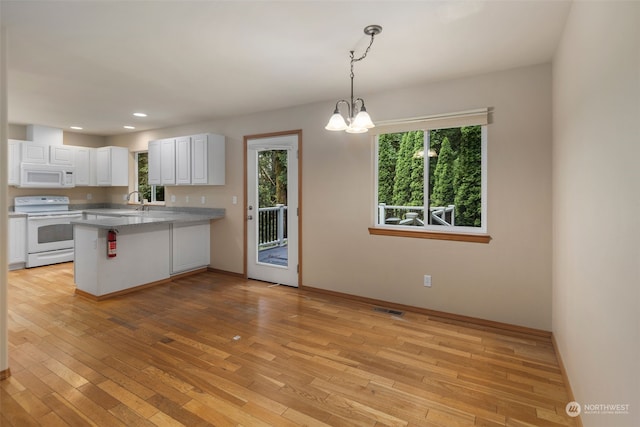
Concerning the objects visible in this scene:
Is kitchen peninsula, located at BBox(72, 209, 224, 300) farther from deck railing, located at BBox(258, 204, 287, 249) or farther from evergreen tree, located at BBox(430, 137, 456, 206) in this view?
evergreen tree, located at BBox(430, 137, 456, 206)

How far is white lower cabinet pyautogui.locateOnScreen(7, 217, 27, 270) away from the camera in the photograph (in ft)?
Answer: 17.3

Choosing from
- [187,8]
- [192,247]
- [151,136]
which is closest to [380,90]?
[187,8]

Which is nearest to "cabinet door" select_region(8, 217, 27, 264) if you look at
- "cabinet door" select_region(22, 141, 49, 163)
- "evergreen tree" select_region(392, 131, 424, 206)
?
"cabinet door" select_region(22, 141, 49, 163)

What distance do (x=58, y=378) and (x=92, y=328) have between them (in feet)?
3.01

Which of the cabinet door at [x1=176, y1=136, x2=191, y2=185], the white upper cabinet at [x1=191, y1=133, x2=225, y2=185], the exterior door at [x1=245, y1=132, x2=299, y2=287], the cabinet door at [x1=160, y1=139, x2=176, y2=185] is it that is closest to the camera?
the exterior door at [x1=245, y1=132, x2=299, y2=287]

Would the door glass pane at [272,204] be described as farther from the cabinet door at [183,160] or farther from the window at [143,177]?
the window at [143,177]

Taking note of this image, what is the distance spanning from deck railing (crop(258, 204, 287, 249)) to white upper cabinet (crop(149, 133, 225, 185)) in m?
0.87

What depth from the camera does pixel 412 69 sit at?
123 inches

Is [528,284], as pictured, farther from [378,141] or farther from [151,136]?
[151,136]

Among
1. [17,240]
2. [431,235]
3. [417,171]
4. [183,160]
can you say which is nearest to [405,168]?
[417,171]

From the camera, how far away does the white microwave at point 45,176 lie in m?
5.56

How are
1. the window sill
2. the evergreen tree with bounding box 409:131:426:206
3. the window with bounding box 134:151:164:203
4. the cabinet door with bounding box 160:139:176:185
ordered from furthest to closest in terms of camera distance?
the window with bounding box 134:151:164:203 < the cabinet door with bounding box 160:139:176:185 < the evergreen tree with bounding box 409:131:426:206 < the window sill

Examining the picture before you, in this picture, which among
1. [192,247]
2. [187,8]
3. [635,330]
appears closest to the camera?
[635,330]

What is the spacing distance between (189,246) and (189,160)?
4.50 feet
